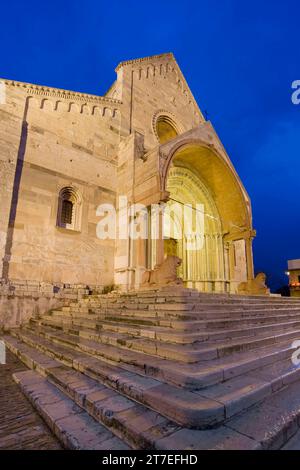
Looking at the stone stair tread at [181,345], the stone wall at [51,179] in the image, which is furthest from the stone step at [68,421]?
the stone wall at [51,179]

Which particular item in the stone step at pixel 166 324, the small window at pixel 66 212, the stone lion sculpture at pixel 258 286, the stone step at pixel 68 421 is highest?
the small window at pixel 66 212

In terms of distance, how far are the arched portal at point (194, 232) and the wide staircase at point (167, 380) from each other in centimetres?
893

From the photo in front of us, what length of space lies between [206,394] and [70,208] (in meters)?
9.57

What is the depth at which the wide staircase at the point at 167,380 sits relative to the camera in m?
2.14

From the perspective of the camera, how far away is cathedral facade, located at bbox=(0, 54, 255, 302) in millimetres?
9180

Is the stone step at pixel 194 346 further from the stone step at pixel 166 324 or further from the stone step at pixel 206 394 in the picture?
the stone step at pixel 206 394

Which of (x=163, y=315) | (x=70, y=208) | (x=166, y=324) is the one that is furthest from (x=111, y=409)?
(x=70, y=208)

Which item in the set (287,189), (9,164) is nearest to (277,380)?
(9,164)

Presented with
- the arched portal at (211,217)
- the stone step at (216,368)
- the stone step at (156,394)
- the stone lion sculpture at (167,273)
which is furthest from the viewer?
the arched portal at (211,217)

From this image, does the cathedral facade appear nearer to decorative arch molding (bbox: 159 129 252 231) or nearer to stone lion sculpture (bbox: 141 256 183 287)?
decorative arch molding (bbox: 159 129 252 231)

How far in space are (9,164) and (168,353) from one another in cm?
879

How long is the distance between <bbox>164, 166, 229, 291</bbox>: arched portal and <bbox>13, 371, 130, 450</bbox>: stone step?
1211 centimetres

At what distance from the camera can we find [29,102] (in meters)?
10.3

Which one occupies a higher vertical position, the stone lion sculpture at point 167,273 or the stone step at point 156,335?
the stone lion sculpture at point 167,273
